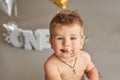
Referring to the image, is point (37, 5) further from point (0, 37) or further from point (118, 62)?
point (118, 62)

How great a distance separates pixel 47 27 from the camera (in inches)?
40.6

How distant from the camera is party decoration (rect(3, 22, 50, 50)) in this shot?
39.5 inches

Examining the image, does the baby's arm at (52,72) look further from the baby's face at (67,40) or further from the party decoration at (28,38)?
the party decoration at (28,38)

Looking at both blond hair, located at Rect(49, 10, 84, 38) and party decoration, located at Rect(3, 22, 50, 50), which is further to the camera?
party decoration, located at Rect(3, 22, 50, 50)

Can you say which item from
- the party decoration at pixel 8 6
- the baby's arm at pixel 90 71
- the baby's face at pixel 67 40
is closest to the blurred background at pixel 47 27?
the party decoration at pixel 8 6

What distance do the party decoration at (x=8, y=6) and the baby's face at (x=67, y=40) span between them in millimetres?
454

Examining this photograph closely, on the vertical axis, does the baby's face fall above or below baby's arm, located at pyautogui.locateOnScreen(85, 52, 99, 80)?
above

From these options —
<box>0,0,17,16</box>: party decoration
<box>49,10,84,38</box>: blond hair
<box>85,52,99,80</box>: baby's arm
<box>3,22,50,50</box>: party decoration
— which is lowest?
<box>85,52,99,80</box>: baby's arm

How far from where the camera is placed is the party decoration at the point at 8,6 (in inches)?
40.6

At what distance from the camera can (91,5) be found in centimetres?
107

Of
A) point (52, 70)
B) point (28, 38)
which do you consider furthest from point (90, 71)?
point (28, 38)

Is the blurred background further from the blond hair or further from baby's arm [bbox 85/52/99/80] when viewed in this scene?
the blond hair

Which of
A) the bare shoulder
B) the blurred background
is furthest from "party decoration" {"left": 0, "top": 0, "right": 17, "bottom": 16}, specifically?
the bare shoulder

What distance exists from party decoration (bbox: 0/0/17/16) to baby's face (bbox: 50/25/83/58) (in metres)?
0.45
